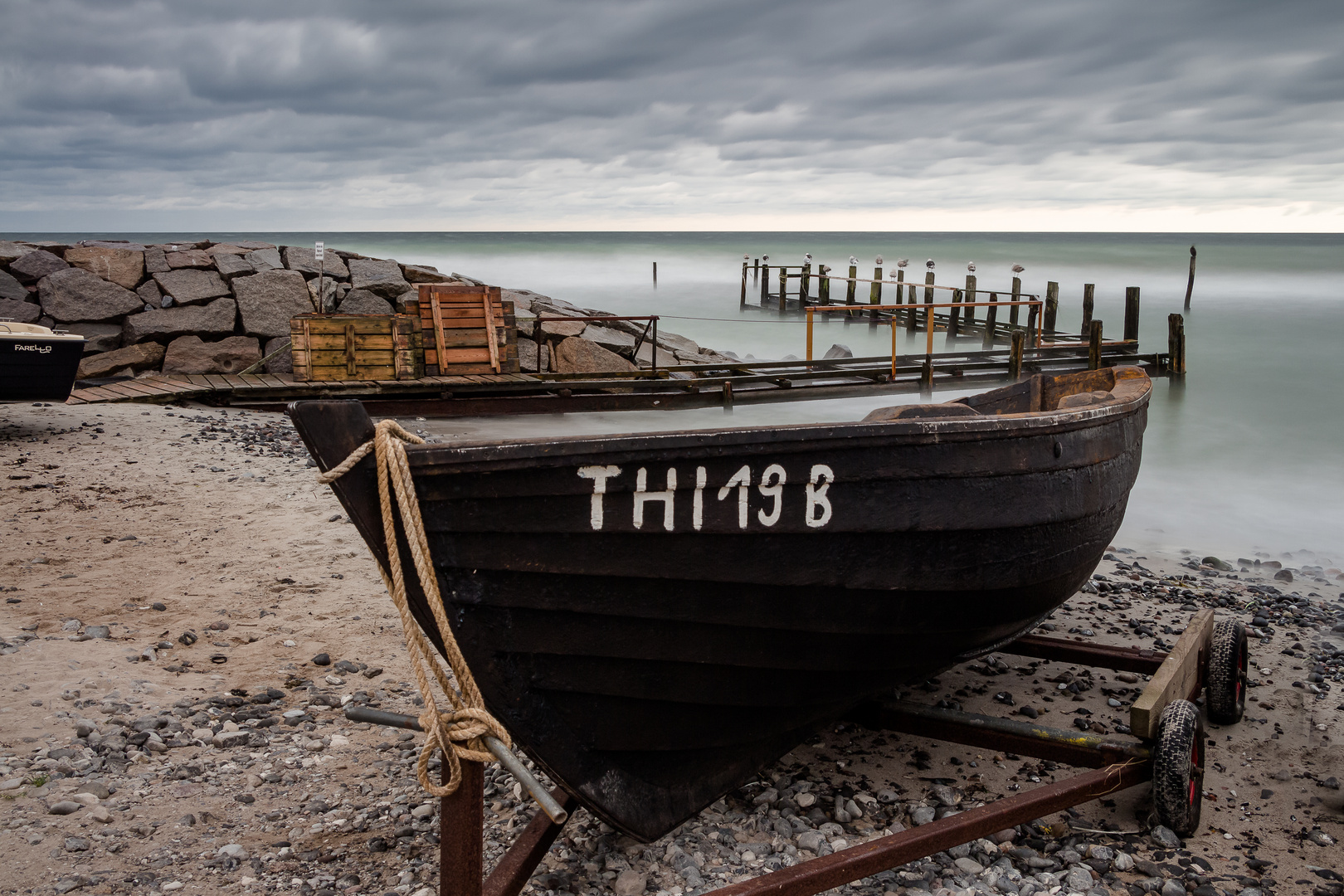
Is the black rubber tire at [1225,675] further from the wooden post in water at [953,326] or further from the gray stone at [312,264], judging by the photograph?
the wooden post in water at [953,326]

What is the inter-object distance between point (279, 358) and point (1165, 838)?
→ 38.6 ft

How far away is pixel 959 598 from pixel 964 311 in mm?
25141

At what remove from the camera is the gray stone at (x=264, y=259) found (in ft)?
42.8

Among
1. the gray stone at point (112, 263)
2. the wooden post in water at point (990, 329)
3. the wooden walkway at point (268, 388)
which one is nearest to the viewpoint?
the wooden walkway at point (268, 388)

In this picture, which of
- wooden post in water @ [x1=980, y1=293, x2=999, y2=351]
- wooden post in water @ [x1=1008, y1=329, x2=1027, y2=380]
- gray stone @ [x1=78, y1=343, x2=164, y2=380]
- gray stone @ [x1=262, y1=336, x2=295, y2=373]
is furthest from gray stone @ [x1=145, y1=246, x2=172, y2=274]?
wooden post in water @ [x1=980, y1=293, x2=999, y2=351]

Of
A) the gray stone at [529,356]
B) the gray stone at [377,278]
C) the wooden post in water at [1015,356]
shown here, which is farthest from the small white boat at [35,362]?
the wooden post in water at [1015,356]

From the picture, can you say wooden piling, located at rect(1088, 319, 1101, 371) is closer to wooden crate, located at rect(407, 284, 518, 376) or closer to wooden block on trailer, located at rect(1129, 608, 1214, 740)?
wooden crate, located at rect(407, 284, 518, 376)

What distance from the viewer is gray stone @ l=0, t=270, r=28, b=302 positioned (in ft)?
38.2

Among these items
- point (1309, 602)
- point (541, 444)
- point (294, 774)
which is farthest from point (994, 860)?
point (1309, 602)

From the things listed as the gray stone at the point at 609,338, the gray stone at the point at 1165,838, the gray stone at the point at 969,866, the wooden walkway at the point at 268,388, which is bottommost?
the gray stone at the point at 969,866

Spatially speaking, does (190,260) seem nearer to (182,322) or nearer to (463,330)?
(182,322)

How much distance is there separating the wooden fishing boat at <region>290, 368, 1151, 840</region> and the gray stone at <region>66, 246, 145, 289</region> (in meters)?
12.1

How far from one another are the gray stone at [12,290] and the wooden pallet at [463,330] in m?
5.03

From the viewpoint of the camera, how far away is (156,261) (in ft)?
41.3
